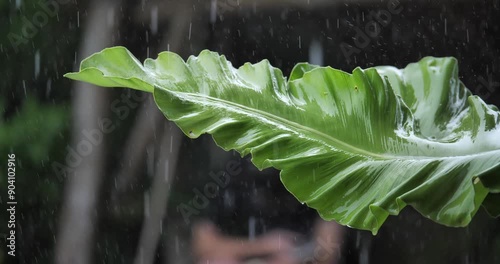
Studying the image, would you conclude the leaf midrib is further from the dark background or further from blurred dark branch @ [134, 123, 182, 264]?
blurred dark branch @ [134, 123, 182, 264]

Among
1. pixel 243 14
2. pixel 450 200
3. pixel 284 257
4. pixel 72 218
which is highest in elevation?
pixel 243 14

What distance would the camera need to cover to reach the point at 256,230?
351 cm

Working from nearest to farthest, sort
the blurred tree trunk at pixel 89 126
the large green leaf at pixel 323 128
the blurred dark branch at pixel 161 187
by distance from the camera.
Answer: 1. the large green leaf at pixel 323 128
2. the blurred tree trunk at pixel 89 126
3. the blurred dark branch at pixel 161 187

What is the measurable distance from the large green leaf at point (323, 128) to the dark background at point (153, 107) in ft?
7.98

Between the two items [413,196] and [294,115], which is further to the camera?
[294,115]

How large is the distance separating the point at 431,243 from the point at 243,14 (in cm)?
135

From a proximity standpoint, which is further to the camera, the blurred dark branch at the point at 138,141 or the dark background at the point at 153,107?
the blurred dark branch at the point at 138,141

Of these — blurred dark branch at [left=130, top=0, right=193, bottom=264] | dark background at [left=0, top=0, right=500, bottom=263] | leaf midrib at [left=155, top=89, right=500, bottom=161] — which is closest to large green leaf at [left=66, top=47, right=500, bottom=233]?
leaf midrib at [left=155, top=89, right=500, bottom=161]

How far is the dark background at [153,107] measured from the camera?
335cm

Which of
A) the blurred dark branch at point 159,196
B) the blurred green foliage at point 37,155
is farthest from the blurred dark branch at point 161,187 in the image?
the blurred green foliage at point 37,155

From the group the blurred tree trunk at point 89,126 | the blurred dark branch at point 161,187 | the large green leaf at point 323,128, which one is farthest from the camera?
the blurred dark branch at point 161,187

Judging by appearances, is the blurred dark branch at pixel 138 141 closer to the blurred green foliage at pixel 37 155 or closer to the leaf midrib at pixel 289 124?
the blurred green foliage at pixel 37 155

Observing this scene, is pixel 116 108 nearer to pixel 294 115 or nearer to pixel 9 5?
pixel 9 5

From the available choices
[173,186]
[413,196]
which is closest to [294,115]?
[413,196]
